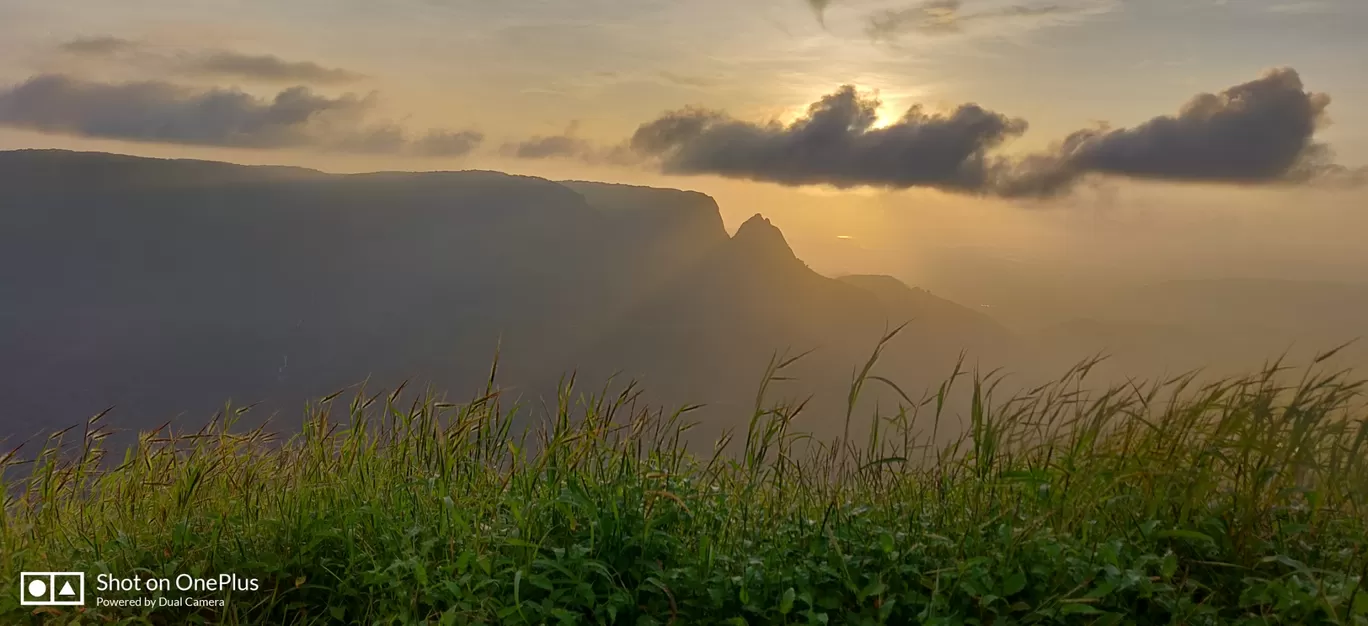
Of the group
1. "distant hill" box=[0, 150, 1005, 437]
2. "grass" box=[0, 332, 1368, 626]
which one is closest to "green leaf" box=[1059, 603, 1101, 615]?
"grass" box=[0, 332, 1368, 626]

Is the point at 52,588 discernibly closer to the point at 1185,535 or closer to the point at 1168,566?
the point at 1168,566

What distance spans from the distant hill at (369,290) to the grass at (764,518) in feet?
262

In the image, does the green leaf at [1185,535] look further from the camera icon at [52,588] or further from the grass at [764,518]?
the camera icon at [52,588]

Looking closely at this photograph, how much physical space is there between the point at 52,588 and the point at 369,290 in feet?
471

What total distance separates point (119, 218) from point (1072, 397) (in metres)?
182

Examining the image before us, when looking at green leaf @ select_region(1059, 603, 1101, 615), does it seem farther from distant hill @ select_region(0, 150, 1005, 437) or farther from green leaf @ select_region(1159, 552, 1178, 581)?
distant hill @ select_region(0, 150, 1005, 437)

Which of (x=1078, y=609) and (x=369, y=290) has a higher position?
(x=1078, y=609)

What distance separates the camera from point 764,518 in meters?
4.36

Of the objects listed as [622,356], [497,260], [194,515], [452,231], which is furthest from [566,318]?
[194,515]

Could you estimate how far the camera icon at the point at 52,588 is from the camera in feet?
13.3

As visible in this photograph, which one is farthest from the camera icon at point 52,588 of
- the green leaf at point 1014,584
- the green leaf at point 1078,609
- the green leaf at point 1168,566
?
the green leaf at point 1168,566

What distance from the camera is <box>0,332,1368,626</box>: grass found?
354 centimetres

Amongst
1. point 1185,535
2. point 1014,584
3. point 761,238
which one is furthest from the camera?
point 761,238

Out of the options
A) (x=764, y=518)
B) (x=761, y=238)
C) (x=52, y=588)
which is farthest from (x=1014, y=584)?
(x=761, y=238)
